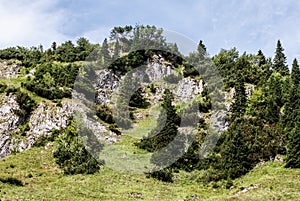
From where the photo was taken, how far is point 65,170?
60594 mm

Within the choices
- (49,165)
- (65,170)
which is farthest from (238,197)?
(49,165)

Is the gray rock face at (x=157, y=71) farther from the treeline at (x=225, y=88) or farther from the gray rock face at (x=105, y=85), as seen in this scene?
the gray rock face at (x=105, y=85)

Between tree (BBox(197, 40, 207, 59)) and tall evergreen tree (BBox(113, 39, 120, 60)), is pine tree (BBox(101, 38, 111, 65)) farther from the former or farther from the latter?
tree (BBox(197, 40, 207, 59))

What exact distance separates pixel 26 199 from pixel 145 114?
48.0 m

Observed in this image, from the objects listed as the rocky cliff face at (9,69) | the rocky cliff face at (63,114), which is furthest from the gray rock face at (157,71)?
the rocky cliff face at (9,69)

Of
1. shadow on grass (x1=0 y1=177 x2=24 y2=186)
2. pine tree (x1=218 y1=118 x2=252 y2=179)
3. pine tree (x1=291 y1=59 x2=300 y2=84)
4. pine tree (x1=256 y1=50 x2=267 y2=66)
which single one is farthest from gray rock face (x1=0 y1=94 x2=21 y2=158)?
pine tree (x1=256 y1=50 x2=267 y2=66)

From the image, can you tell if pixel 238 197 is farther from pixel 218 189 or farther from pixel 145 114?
pixel 145 114

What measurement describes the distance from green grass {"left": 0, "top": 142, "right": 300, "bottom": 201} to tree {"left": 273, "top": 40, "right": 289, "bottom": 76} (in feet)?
160

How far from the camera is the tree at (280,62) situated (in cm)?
10269

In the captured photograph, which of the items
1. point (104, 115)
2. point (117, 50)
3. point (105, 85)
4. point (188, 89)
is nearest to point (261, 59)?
point (188, 89)

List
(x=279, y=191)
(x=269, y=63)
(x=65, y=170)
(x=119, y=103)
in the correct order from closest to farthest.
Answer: (x=279, y=191) → (x=65, y=170) → (x=119, y=103) → (x=269, y=63)

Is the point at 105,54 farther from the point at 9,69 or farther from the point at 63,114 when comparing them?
the point at 63,114

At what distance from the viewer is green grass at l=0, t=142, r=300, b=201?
48094mm

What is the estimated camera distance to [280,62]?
105 meters
